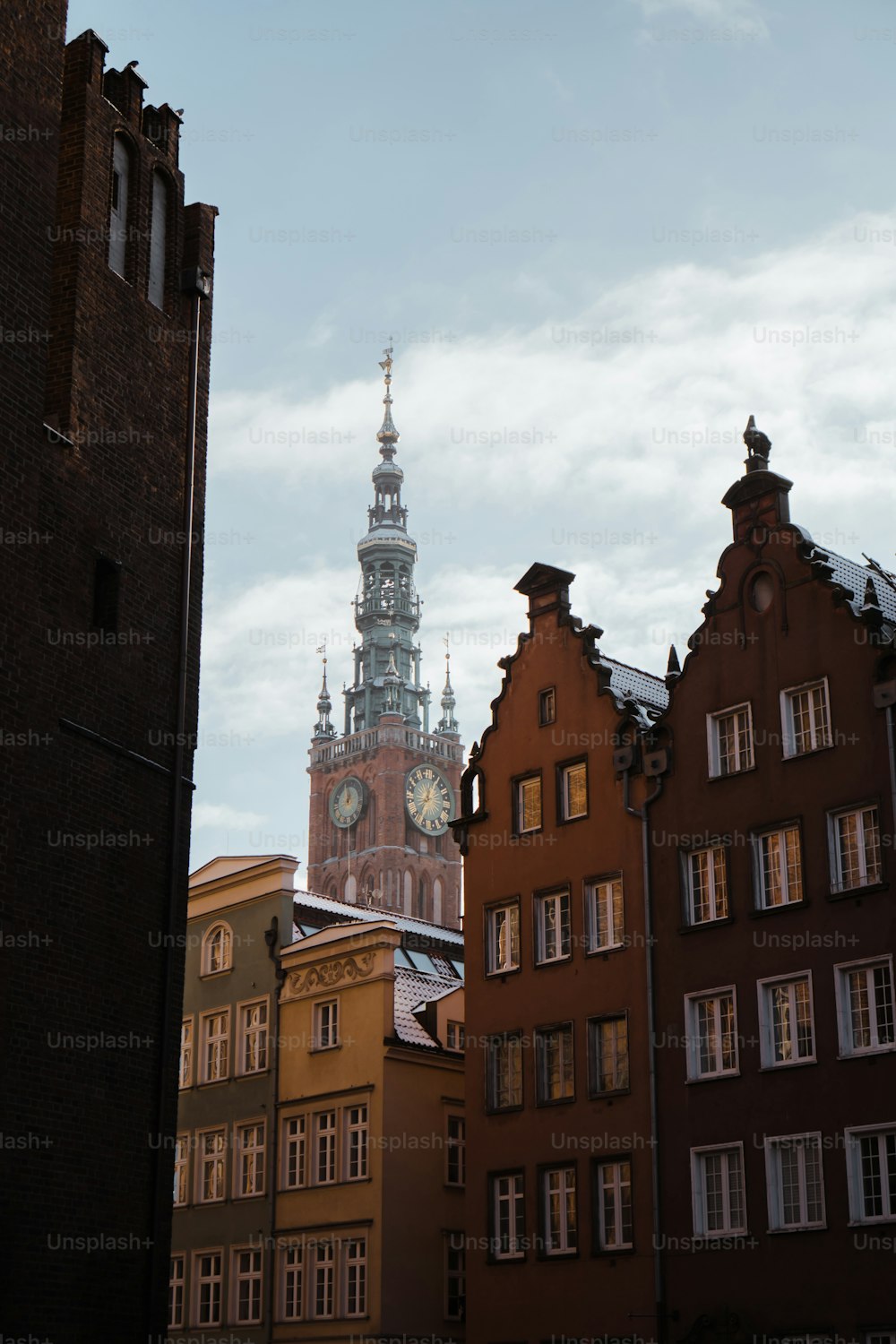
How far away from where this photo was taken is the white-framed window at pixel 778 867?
33.6 m

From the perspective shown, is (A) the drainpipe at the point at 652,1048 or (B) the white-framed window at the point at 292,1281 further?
(B) the white-framed window at the point at 292,1281

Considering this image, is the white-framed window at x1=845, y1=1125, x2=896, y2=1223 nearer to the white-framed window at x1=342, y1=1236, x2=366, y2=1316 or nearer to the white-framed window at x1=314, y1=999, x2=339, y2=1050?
the white-framed window at x1=342, y1=1236, x2=366, y2=1316

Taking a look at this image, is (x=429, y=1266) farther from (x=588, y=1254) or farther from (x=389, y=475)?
(x=389, y=475)

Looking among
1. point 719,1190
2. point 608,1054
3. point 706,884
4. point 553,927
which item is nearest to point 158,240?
point 706,884

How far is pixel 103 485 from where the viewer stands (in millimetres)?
24203

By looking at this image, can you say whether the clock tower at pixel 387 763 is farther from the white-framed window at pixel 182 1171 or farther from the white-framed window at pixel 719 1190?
the white-framed window at pixel 719 1190

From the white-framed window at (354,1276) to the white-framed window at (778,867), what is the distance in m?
13.8

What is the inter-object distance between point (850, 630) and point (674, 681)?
15.2 ft

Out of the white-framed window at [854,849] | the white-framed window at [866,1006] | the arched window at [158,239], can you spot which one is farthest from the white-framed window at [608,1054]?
the arched window at [158,239]

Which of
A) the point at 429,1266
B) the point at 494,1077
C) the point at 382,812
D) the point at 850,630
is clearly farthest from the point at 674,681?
the point at 382,812

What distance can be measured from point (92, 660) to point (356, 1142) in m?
22.3

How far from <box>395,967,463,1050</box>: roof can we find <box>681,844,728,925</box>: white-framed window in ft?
33.6

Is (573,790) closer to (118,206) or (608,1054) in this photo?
(608,1054)

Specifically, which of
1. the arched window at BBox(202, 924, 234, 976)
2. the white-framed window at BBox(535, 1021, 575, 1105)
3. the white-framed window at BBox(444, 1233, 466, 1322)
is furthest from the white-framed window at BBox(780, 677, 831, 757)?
the arched window at BBox(202, 924, 234, 976)
